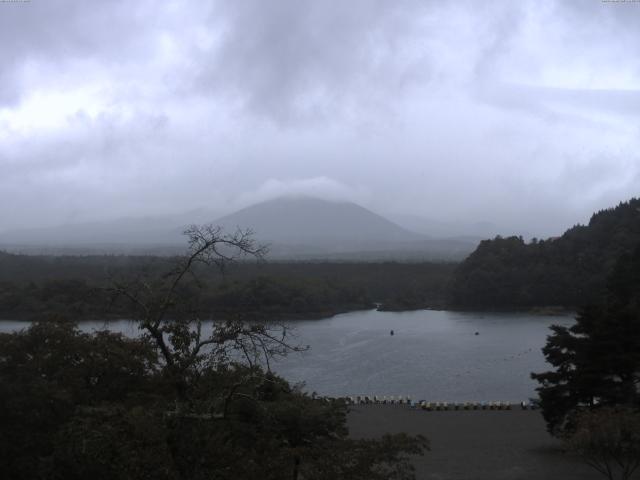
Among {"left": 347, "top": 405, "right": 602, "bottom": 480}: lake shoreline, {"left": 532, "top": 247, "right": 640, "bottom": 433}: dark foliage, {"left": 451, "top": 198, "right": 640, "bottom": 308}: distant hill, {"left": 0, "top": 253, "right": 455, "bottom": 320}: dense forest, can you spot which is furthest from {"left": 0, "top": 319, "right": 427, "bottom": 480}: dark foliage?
{"left": 451, "top": 198, "right": 640, "bottom": 308}: distant hill

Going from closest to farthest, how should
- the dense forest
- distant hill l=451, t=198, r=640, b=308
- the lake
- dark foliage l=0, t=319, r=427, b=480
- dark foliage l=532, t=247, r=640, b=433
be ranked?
dark foliage l=0, t=319, r=427, b=480, dark foliage l=532, t=247, r=640, b=433, the lake, the dense forest, distant hill l=451, t=198, r=640, b=308

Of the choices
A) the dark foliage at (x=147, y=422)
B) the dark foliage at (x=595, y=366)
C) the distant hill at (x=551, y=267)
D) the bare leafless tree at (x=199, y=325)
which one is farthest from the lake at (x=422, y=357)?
the bare leafless tree at (x=199, y=325)

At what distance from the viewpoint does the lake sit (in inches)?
553

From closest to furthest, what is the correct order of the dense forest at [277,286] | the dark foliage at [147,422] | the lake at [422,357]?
the dark foliage at [147,422] → the lake at [422,357] → the dense forest at [277,286]

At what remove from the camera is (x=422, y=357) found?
Answer: 18.5 meters

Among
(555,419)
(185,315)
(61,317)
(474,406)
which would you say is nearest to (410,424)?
(474,406)

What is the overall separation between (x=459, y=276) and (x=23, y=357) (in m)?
29.5

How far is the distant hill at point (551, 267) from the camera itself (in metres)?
30.0

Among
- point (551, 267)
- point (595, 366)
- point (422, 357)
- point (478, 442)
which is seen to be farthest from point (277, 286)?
point (595, 366)

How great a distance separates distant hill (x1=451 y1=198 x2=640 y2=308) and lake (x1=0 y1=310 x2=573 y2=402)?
278 centimetres

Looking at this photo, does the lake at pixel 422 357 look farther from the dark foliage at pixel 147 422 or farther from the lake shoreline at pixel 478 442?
the dark foliage at pixel 147 422

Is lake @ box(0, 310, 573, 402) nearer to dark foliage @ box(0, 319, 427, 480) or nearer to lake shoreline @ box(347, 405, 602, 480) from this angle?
Answer: lake shoreline @ box(347, 405, 602, 480)

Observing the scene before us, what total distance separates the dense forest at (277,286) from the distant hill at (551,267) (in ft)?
10.8

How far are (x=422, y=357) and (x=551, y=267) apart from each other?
49.8 feet
